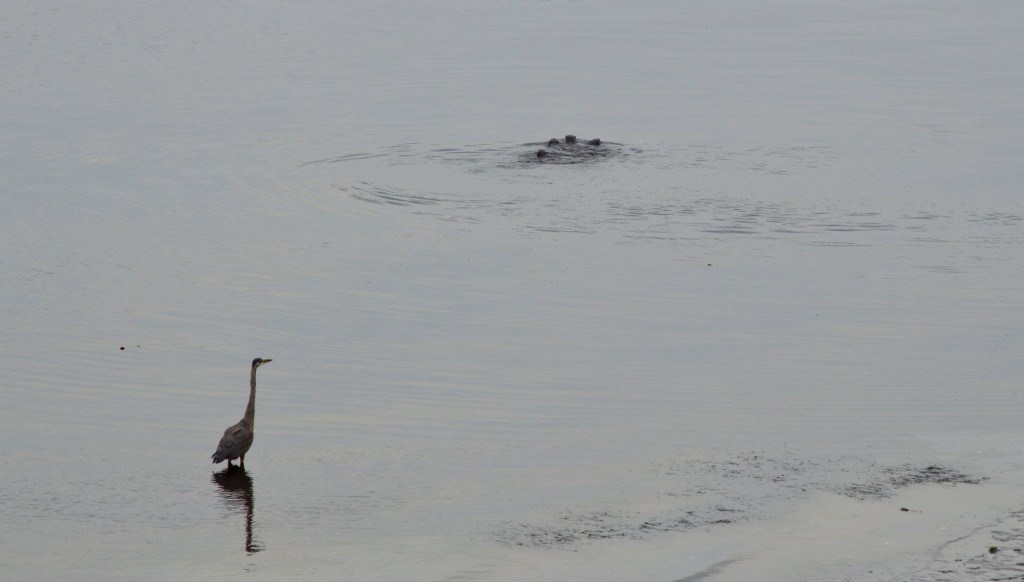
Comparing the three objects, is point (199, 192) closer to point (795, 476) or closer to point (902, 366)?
point (902, 366)

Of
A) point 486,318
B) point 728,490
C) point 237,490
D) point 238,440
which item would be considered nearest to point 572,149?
point 486,318

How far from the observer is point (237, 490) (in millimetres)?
11961

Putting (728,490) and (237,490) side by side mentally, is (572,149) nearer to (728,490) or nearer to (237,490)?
(728,490)

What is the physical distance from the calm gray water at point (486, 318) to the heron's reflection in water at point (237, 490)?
0.16ft

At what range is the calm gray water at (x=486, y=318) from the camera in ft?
37.6

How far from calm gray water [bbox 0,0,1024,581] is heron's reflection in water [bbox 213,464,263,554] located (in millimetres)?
50

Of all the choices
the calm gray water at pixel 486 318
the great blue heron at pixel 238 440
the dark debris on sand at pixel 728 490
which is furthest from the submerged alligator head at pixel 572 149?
the great blue heron at pixel 238 440

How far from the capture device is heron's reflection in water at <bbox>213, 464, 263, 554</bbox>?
11523 millimetres

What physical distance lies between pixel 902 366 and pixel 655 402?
295cm

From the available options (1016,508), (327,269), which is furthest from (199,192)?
(1016,508)

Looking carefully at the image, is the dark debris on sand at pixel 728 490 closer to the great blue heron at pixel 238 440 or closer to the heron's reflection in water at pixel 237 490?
the heron's reflection in water at pixel 237 490

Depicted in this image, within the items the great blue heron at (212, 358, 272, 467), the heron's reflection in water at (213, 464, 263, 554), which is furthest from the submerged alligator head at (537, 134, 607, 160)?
the heron's reflection in water at (213, 464, 263, 554)

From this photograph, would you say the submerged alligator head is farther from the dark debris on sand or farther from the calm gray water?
the dark debris on sand

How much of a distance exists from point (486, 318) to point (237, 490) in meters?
5.43
